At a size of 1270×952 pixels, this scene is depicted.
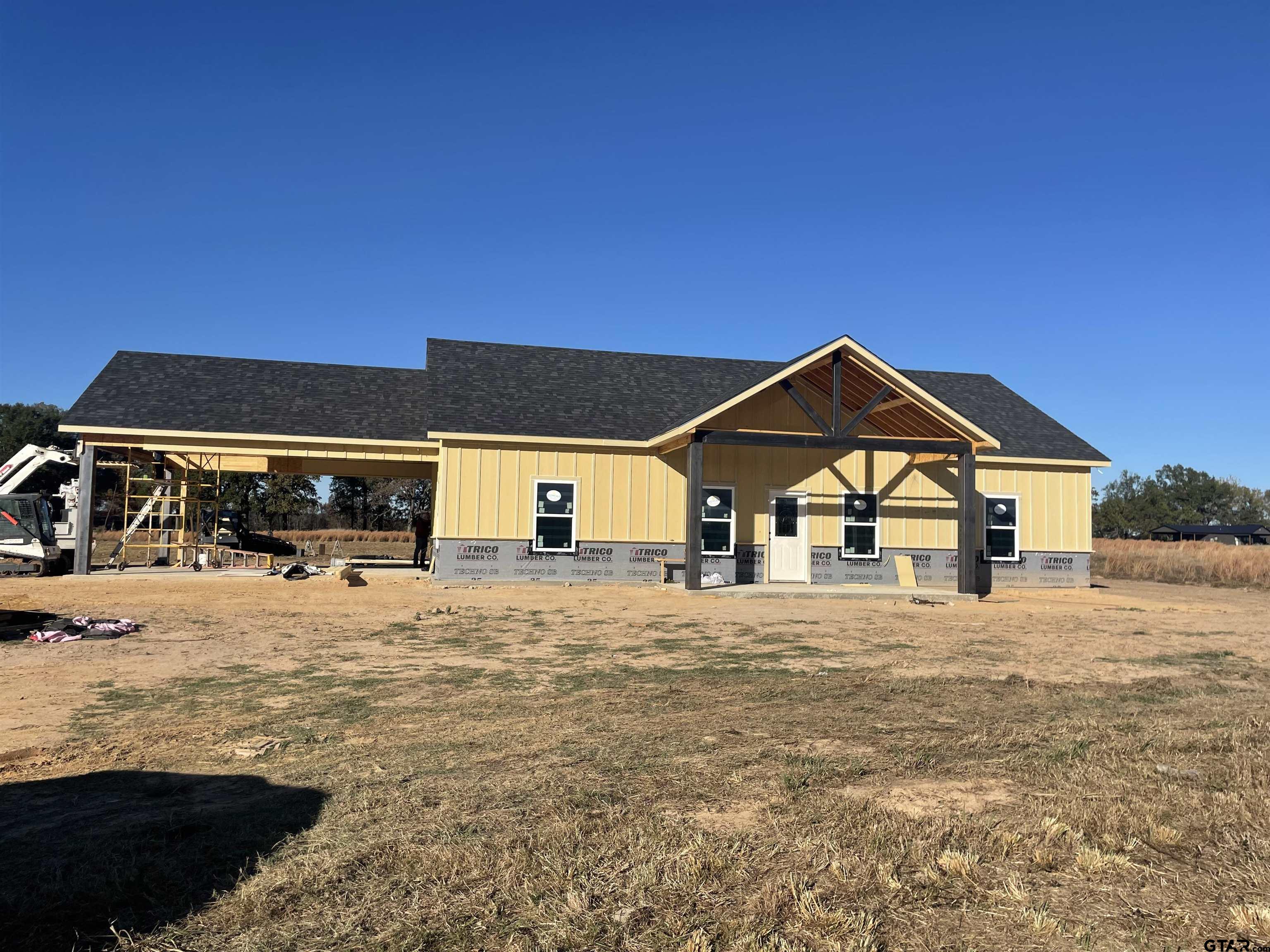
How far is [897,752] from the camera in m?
6.11

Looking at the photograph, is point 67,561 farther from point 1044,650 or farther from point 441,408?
point 1044,650

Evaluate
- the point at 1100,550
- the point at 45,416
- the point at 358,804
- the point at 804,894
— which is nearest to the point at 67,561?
the point at 358,804

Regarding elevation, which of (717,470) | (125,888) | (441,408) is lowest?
(125,888)

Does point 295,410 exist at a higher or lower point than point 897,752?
higher

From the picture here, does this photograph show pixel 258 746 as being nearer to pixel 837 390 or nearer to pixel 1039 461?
pixel 837 390

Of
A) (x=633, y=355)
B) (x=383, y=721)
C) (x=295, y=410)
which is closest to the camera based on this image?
(x=383, y=721)

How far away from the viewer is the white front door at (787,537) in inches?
840

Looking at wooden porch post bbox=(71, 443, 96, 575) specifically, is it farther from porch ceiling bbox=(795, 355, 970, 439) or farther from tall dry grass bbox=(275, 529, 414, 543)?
tall dry grass bbox=(275, 529, 414, 543)

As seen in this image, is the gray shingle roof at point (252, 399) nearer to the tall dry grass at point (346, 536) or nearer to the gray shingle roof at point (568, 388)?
the gray shingle roof at point (568, 388)

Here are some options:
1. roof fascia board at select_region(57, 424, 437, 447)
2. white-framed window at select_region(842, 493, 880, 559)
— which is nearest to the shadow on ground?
roof fascia board at select_region(57, 424, 437, 447)

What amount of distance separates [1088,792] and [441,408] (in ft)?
57.1

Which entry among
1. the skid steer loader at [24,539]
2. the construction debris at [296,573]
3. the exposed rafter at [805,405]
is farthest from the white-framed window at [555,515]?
the skid steer loader at [24,539]

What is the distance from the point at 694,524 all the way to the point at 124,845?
48.6ft

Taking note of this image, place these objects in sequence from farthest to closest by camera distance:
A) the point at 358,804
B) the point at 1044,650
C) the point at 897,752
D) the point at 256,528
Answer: the point at 256,528 → the point at 1044,650 → the point at 897,752 → the point at 358,804
